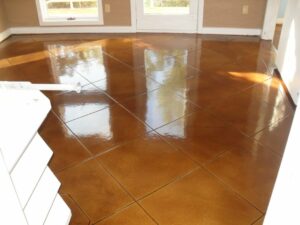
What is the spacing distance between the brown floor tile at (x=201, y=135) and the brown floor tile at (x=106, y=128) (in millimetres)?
202

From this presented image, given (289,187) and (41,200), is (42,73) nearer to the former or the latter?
(41,200)

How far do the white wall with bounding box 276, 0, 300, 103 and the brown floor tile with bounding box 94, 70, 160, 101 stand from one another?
1100 millimetres

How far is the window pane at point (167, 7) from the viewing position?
409 cm

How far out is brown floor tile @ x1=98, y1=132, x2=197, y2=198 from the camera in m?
1.81

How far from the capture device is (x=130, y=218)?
1.59 meters

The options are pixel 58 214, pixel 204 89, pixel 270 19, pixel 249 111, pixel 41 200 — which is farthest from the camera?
pixel 270 19

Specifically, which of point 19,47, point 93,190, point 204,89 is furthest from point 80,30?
point 93,190

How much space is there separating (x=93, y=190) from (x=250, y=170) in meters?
0.90

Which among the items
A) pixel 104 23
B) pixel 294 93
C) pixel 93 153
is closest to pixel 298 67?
pixel 294 93

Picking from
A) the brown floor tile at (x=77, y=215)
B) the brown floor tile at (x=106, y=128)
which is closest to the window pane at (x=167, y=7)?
the brown floor tile at (x=106, y=128)

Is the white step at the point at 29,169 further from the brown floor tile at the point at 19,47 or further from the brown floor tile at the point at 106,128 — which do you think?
the brown floor tile at the point at 19,47

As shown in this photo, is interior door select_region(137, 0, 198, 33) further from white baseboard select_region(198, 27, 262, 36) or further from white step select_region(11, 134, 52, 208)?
white step select_region(11, 134, 52, 208)

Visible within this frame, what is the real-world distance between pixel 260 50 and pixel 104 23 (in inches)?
78.9

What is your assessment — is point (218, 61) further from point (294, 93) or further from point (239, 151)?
point (239, 151)
